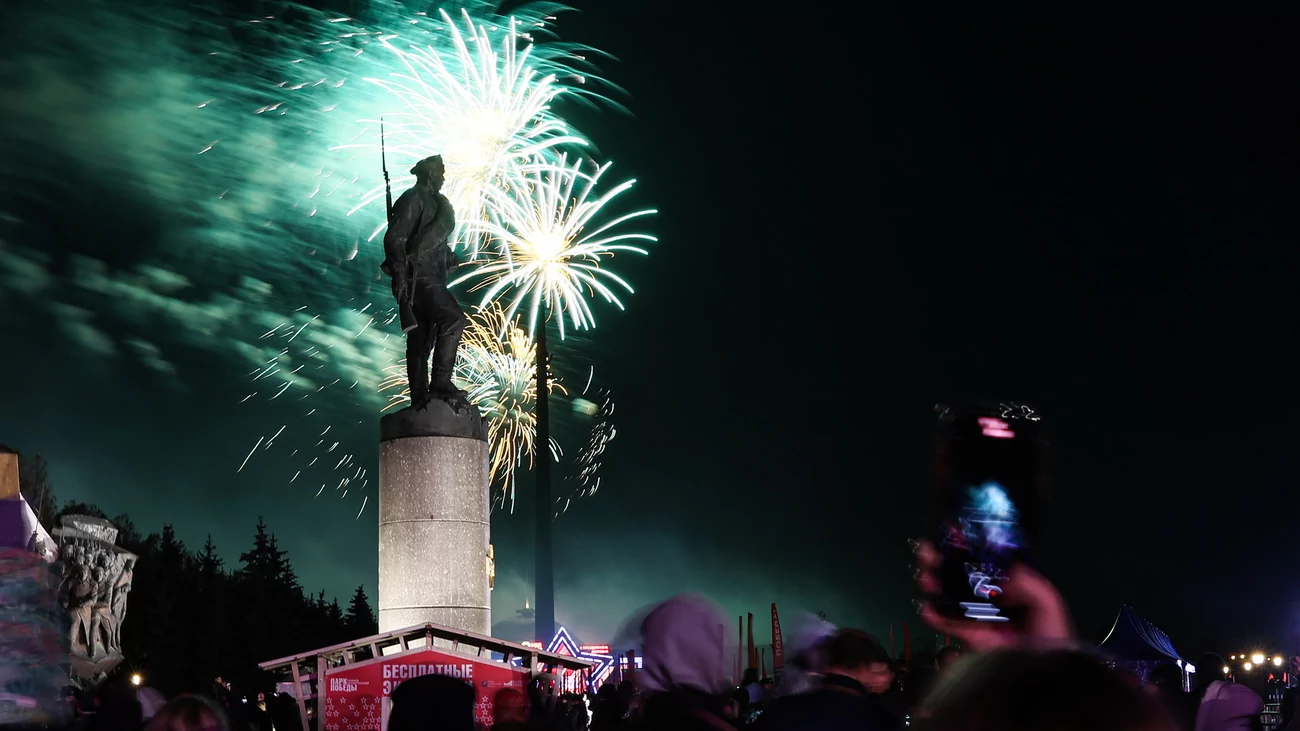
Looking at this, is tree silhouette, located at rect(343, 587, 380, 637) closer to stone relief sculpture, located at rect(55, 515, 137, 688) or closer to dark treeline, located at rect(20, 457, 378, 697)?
dark treeline, located at rect(20, 457, 378, 697)

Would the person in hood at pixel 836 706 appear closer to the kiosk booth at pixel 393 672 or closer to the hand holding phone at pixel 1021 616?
the hand holding phone at pixel 1021 616

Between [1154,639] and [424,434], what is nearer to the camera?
[424,434]

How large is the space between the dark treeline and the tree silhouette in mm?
8713

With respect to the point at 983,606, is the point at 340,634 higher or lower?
lower

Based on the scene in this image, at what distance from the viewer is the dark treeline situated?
66750 mm

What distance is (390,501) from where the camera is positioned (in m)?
15.9

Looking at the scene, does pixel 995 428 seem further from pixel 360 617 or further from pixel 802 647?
pixel 360 617

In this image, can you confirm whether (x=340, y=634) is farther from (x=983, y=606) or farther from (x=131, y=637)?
(x=983, y=606)

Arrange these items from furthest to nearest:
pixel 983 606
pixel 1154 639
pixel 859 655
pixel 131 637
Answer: pixel 131 637 → pixel 1154 639 → pixel 859 655 → pixel 983 606

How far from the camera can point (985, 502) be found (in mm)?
4629

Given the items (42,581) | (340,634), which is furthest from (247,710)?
(340,634)

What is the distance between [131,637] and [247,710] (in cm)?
5417

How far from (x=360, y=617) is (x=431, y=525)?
79368 mm

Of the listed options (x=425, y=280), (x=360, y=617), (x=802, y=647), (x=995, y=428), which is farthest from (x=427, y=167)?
(x=360, y=617)
